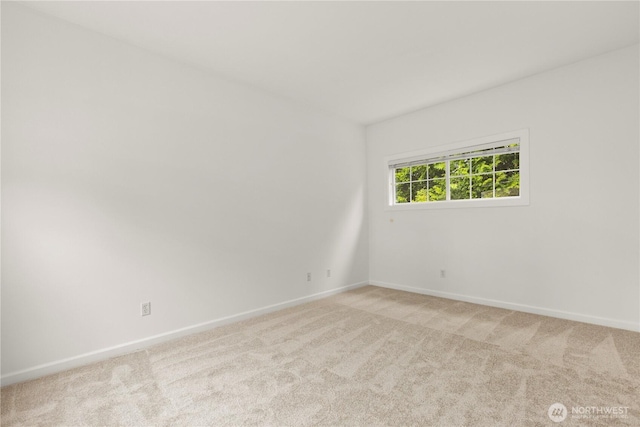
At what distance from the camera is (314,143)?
418 centimetres

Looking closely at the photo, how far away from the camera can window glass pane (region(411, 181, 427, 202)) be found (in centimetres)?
442

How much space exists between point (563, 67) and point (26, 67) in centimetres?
478

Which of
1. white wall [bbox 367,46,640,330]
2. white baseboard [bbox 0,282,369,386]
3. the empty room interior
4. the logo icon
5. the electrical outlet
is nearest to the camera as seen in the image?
the logo icon

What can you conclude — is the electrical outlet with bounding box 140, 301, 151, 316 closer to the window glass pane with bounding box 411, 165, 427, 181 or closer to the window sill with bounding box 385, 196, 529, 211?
the window sill with bounding box 385, 196, 529, 211

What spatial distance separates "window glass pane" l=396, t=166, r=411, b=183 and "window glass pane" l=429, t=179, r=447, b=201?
406mm

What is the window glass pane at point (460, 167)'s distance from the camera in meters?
3.97

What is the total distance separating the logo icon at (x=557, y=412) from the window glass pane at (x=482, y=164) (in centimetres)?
272

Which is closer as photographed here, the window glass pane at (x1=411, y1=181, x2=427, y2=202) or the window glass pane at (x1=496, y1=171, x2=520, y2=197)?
the window glass pane at (x1=496, y1=171, x2=520, y2=197)

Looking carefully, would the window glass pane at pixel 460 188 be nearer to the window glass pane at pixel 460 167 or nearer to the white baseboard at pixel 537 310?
the window glass pane at pixel 460 167

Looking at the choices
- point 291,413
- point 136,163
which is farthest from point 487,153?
point 136,163

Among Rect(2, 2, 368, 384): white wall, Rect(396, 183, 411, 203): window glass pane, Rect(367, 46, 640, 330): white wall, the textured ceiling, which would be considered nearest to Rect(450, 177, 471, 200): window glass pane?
Rect(367, 46, 640, 330): white wall

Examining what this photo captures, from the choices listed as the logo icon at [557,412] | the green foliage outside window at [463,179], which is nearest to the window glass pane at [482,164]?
the green foliage outside window at [463,179]

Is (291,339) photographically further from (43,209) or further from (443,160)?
(443,160)

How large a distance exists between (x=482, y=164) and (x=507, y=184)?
1.29 ft
